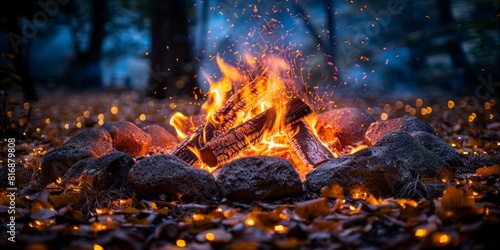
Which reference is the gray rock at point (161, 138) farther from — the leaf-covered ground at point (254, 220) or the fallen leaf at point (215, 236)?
the fallen leaf at point (215, 236)

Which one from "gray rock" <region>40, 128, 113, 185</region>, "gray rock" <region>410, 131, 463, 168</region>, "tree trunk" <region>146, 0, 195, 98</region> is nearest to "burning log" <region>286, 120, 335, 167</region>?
"gray rock" <region>410, 131, 463, 168</region>

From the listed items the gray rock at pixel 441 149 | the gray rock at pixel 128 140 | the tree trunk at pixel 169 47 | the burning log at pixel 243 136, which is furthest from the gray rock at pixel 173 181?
the tree trunk at pixel 169 47

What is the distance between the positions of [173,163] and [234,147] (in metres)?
0.68

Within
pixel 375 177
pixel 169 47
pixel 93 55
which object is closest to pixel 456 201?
pixel 375 177

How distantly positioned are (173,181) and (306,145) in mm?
1269

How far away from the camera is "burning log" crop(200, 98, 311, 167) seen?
3553mm

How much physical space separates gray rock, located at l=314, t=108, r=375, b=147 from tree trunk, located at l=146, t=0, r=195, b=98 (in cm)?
613

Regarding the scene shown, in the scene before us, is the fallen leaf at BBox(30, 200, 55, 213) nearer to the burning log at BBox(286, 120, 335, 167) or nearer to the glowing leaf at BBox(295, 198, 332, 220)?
the glowing leaf at BBox(295, 198, 332, 220)

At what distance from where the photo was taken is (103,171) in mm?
3168

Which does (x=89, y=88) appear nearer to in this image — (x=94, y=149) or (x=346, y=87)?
(x=346, y=87)

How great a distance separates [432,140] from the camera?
386 centimetres

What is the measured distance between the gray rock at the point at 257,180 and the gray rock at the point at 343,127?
1.61m

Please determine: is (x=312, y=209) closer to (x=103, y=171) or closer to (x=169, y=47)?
(x=103, y=171)

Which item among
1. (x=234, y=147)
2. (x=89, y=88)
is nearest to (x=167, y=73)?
(x=234, y=147)
